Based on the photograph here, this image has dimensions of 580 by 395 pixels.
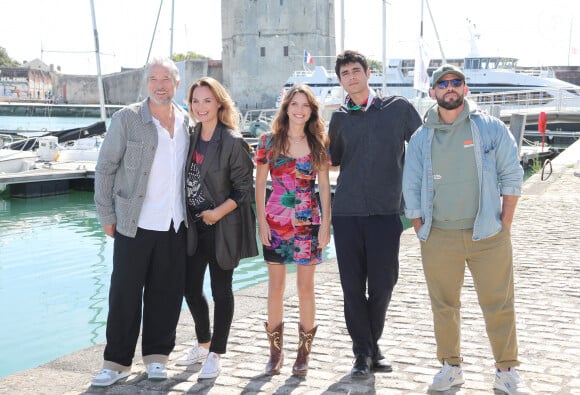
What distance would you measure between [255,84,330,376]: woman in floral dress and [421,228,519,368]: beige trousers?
634 millimetres

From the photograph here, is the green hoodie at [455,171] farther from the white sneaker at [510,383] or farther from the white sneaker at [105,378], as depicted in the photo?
the white sneaker at [105,378]

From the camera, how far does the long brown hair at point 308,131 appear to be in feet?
13.5

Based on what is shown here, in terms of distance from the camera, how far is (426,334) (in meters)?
4.90

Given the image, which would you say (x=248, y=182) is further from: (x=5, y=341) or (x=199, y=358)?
(x=5, y=341)

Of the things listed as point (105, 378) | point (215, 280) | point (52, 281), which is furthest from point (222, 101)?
point (52, 281)

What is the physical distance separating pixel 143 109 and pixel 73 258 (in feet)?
29.8

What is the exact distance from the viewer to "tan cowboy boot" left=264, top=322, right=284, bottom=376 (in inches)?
165

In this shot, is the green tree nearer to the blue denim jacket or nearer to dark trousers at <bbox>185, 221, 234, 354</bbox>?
dark trousers at <bbox>185, 221, 234, 354</bbox>

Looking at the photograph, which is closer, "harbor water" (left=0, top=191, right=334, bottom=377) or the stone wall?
"harbor water" (left=0, top=191, right=334, bottom=377)

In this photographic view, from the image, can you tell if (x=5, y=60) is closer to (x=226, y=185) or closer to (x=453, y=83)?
(x=226, y=185)

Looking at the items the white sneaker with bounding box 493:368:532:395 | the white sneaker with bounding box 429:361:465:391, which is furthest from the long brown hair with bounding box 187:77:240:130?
the white sneaker with bounding box 493:368:532:395

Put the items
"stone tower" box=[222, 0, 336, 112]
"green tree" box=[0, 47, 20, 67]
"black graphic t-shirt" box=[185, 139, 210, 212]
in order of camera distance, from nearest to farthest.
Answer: "black graphic t-shirt" box=[185, 139, 210, 212] < "stone tower" box=[222, 0, 336, 112] < "green tree" box=[0, 47, 20, 67]

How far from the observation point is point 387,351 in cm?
454

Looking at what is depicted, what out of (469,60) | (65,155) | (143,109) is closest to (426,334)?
(143,109)
